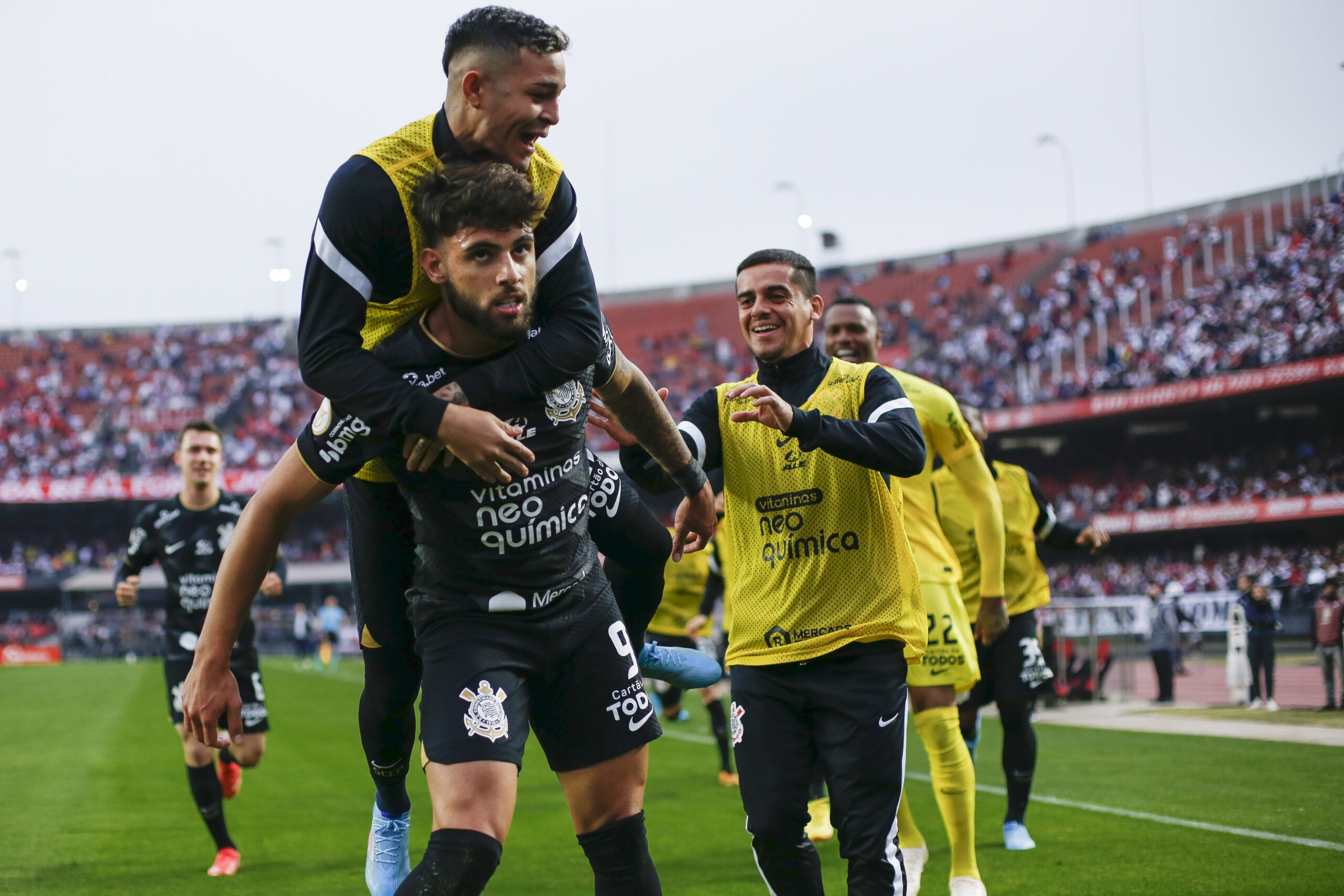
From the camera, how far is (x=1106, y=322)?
4228 cm

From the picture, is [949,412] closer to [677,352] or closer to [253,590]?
[253,590]

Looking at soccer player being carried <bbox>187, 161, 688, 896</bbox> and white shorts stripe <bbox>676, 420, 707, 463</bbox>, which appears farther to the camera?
white shorts stripe <bbox>676, 420, 707, 463</bbox>

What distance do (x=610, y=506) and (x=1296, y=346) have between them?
32523mm

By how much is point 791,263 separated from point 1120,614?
18939 millimetres

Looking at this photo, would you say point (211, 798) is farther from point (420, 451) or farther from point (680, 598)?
point (680, 598)

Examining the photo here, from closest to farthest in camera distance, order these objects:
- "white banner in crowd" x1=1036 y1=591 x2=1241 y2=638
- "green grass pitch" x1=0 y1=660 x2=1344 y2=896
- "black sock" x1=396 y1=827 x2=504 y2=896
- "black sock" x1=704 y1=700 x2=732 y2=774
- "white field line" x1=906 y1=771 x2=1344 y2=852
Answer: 1. "black sock" x1=396 y1=827 x2=504 y2=896
2. "green grass pitch" x1=0 y1=660 x2=1344 y2=896
3. "white field line" x1=906 y1=771 x2=1344 y2=852
4. "black sock" x1=704 y1=700 x2=732 y2=774
5. "white banner in crowd" x1=1036 y1=591 x2=1241 y2=638

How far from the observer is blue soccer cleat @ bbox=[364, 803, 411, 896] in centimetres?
455

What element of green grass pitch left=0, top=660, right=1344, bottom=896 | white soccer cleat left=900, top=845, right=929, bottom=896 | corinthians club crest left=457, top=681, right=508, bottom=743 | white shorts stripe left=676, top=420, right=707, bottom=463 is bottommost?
green grass pitch left=0, top=660, right=1344, bottom=896

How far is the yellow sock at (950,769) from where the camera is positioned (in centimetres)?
599

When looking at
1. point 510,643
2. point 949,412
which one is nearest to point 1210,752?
point 949,412

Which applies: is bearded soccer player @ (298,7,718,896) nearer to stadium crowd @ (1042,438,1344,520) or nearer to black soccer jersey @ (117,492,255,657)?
black soccer jersey @ (117,492,255,657)

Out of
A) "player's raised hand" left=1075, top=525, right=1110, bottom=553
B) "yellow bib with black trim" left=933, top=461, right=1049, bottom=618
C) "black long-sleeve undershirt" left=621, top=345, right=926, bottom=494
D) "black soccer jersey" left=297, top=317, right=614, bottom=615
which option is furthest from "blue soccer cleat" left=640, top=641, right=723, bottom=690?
"player's raised hand" left=1075, top=525, right=1110, bottom=553

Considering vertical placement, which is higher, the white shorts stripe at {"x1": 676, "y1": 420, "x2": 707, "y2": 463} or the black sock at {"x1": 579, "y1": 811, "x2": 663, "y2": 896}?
the white shorts stripe at {"x1": 676, "y1": 420, "x2": 707, "y2": 463}

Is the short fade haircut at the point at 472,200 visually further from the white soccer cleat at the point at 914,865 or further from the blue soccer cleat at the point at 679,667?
the white soccer cleat at the point at 914,865
